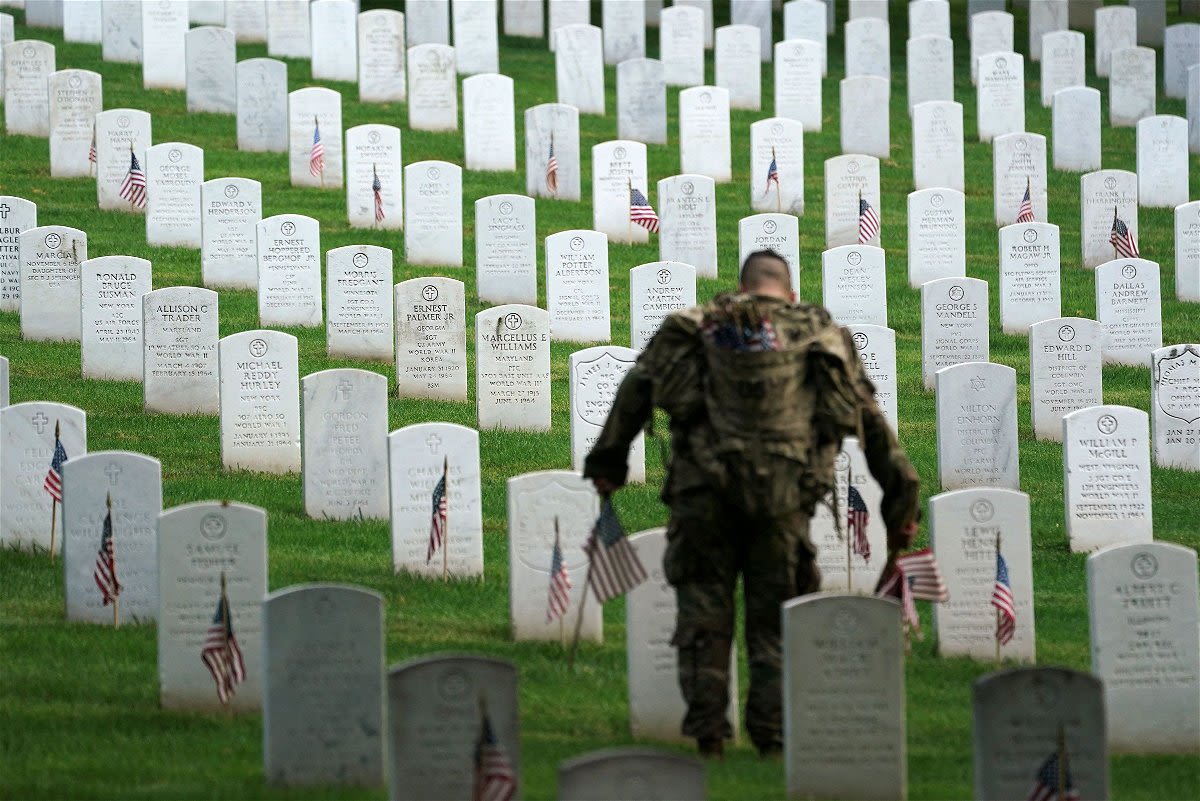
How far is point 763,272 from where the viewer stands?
7.92 meters

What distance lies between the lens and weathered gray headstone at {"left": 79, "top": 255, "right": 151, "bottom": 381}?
48.1ft

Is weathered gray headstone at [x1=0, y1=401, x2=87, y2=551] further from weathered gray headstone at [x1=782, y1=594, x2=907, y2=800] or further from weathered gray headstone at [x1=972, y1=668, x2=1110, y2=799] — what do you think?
weathered gray headstone at [x1=972, y1=668, x2=1110, y2=799]

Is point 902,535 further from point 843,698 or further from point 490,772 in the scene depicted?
point 490,772

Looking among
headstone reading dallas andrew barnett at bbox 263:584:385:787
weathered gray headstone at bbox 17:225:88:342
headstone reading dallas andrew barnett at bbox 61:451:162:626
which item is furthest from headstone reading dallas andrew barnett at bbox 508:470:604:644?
weathered gray headstone at bbox 17:225:88:342

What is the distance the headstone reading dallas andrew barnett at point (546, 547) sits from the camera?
32.2 ft

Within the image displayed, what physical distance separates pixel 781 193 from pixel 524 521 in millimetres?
11077

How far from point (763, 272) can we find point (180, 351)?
22.3 ft

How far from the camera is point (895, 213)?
806 inches

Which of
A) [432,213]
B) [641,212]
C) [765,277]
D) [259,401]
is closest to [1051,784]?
[765,277]

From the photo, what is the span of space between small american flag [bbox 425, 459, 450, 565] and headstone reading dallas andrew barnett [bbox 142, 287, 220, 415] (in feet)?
11.8

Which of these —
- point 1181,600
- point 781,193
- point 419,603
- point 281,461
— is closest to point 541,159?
point 781,193

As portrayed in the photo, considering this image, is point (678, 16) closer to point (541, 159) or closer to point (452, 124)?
point (452, 124)

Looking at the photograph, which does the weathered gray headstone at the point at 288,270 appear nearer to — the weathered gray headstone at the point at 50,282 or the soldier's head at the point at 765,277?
the weathered gray headstone at the point at 50,282

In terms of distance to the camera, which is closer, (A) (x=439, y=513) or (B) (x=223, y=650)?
(B) (x=223, y=650)
